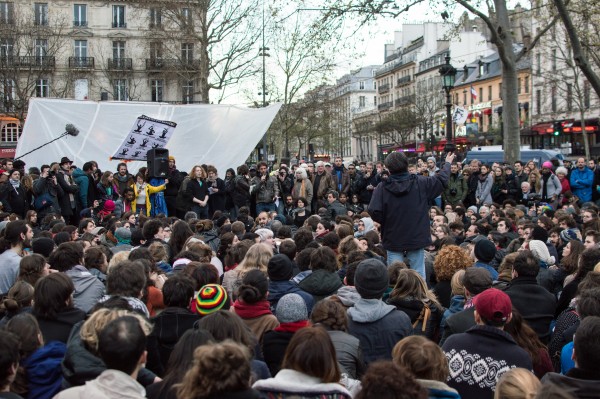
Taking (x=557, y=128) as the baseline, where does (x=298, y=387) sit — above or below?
below

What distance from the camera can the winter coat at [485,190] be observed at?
1650 centimetres

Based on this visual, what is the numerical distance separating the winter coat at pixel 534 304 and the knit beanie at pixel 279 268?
1.90 metres

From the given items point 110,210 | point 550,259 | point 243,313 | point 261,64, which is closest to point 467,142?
point 261,64

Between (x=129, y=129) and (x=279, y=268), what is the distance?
1213 cm

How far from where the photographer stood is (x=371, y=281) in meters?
5.54

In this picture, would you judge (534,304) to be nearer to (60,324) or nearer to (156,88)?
(60,324)

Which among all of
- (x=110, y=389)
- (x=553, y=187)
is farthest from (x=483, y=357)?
(x=553, y=187)

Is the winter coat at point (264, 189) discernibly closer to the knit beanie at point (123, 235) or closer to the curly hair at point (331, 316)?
the knit beanie at point (123, 235)

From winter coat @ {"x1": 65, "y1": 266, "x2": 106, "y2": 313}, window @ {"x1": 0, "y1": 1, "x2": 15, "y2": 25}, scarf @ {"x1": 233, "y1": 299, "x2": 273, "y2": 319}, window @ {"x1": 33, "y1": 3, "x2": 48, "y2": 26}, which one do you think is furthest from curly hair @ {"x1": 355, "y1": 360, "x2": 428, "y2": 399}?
window @ {"x1": 33, "y1": 3, "x2": 48, "y2": 26}

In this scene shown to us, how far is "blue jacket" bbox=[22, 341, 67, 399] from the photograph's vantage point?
4.47 metres

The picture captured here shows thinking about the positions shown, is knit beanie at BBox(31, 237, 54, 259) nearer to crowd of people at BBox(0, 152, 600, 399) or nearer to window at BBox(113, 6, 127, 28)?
crowd of people at BBox(0, 152, 600, 399)

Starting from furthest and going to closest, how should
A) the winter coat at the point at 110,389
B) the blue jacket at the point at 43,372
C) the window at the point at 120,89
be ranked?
the window at the point at 120,89 < the blue jacket at the point at 43,372 < the winter coat at the point at 110,389

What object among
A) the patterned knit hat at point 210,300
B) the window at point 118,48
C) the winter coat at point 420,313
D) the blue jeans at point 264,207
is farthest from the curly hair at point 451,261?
the window at point 118,48

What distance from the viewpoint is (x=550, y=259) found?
27.8 ft
